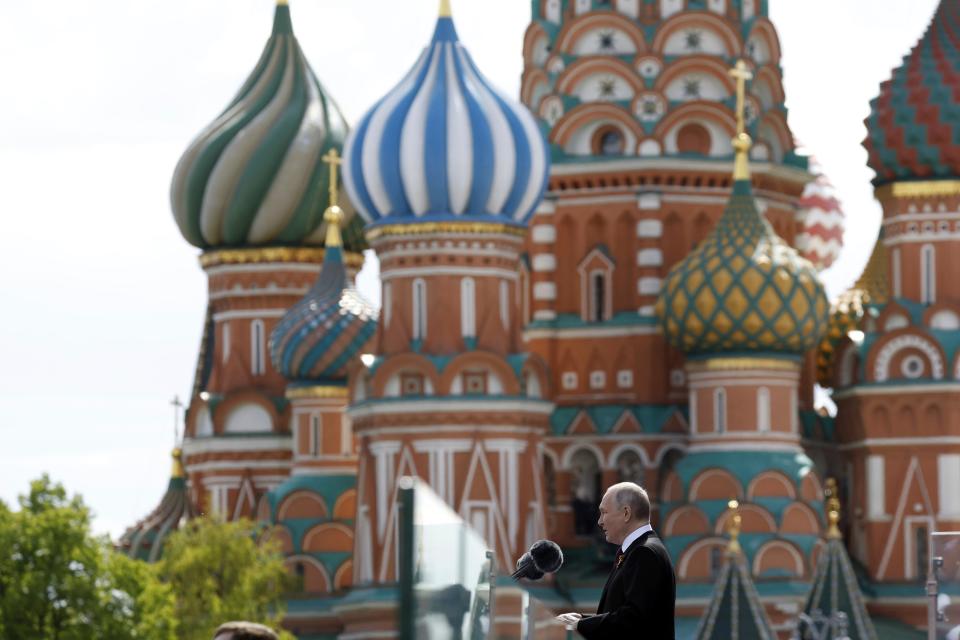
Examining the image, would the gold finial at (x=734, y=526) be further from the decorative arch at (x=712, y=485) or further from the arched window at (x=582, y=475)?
the arched window at (x=582, y=475)

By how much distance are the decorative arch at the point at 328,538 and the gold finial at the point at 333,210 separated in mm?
4170

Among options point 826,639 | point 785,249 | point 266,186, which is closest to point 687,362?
point 785,249

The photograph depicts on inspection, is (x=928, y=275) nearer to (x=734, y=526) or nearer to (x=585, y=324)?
(x=585, y=324)

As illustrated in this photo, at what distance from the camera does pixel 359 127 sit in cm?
4112

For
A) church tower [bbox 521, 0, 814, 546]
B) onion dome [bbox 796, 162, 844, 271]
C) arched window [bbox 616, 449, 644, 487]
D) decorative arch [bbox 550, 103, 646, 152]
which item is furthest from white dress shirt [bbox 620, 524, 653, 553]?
onion dome [bbox 796, 162, 844, 271]

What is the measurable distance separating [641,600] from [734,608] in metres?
29.8

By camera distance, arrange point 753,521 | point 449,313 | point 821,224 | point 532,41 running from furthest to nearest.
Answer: point 821,224
point 532,41
point 753,521
point 449,313

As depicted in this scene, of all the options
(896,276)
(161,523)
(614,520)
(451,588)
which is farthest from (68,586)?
(451,588)

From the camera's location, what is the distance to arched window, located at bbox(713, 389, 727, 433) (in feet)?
135

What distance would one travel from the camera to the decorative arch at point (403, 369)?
131ft

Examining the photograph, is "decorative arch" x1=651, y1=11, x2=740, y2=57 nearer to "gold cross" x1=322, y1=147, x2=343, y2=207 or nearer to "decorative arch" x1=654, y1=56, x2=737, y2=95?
"decorative arch" x1=654, y1=56, x2=737, y2=95

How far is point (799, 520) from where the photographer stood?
40781 mm

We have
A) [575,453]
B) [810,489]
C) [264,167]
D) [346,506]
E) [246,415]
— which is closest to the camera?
[810,489]

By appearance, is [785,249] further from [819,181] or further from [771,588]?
[819,181]
